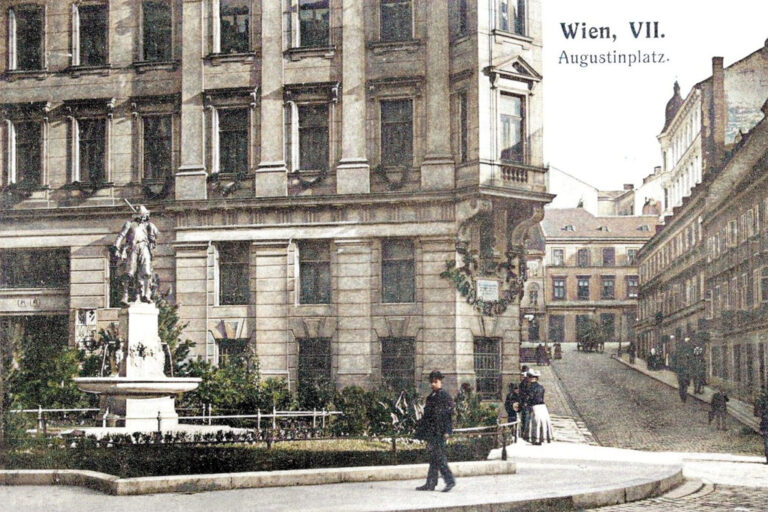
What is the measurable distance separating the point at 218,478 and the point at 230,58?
48.1 feet

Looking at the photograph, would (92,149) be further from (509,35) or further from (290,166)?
(509,35)

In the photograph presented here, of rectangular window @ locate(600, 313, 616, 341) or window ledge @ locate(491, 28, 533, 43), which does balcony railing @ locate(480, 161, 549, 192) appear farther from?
rectangular window @ locate(600, 313, 616, 341)

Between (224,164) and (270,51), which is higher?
(270,51)

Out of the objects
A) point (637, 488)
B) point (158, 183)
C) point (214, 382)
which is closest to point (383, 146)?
point (158, 183)

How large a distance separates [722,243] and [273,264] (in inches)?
406

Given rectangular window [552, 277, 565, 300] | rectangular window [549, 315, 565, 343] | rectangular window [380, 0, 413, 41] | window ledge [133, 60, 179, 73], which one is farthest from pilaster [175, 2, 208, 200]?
rectangular window [549, 315, 565, 343]

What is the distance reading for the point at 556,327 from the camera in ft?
102

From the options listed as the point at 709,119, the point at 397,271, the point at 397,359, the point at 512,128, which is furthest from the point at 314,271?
the point at 709,119

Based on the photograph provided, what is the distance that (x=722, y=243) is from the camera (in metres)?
23.9

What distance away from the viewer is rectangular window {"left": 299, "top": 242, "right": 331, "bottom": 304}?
80.9 feet

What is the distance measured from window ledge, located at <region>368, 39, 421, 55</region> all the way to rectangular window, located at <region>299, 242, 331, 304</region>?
4757 millimetres

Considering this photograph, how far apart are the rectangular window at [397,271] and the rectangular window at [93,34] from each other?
819 cm

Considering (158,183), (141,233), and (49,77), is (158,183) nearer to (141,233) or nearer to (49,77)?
(49,77)

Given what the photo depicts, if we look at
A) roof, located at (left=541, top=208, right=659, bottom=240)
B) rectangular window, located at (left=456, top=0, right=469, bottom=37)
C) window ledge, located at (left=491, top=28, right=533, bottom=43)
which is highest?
rectangular window, located at (left=456, top=0, right=469, bottom=37)
